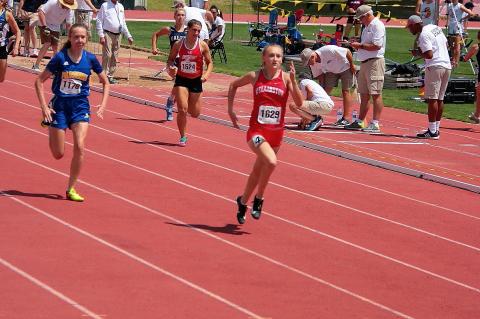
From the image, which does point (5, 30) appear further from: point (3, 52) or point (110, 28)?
point (110, 28)

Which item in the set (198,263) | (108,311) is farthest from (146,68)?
(108,311)

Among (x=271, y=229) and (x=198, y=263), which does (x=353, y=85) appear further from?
(x=198, y=263)

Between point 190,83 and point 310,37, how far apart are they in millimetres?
24945

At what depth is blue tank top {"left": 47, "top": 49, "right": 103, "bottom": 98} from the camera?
13172mm

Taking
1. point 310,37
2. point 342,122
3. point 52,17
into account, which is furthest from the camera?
point 310,37

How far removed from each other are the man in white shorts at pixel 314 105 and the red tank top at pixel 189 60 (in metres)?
2.91

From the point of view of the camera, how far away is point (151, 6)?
57.8 m

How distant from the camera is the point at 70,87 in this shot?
13227 millimetres

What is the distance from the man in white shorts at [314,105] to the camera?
20.6m

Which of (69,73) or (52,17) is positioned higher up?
(69,73)

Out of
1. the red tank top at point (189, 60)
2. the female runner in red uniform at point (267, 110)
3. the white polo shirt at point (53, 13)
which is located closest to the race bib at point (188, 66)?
the red tank top at point (189, 60)

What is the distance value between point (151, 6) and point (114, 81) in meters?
32.3

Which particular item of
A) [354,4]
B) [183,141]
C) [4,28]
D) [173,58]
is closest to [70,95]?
[183,141]

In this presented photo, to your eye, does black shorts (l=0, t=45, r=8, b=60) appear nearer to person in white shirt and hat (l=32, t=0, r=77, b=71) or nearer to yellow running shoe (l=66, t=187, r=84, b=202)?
person in white shirt and hat (l=32, t=0, r=77, b=71)
